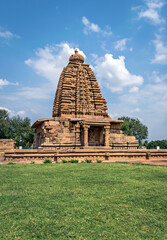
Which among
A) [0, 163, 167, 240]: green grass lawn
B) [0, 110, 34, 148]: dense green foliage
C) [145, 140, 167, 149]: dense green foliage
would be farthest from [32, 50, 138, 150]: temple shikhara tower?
[145, 140, 167, 149]: dense green foliage

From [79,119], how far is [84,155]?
620 centimetres

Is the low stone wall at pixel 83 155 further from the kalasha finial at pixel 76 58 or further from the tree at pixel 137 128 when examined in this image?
the tree at pixel 137 128

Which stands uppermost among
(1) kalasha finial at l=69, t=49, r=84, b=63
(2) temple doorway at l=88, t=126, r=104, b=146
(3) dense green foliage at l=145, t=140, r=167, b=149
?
(1) kalasha finial at l=69, t=49, r=84, b=63

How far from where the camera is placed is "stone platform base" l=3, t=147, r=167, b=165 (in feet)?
45.0

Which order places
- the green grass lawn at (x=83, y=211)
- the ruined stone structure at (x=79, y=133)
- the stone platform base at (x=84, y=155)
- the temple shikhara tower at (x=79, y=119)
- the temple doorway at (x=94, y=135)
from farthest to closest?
the temple doorway at (x=94, y=135) → the temple shikhara tower at (x=79, y=119) → the ruined stone structure at (x=79, y=133) → the stone platform base at (x=84, y=155) → the green grass lawn at (x=83, y=211)

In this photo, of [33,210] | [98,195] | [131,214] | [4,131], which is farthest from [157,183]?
[4,131]

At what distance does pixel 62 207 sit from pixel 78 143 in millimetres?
15398

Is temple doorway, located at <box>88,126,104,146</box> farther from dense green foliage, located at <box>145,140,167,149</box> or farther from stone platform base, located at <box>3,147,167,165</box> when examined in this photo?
dense green foliage, located at <box>145,140,167,149</box>

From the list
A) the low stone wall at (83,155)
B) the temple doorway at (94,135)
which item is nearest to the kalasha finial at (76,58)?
the temple doorway at (94,135)

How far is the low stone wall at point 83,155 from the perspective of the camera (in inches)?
542

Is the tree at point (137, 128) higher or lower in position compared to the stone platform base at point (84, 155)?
higher

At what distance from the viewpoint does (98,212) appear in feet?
12.7

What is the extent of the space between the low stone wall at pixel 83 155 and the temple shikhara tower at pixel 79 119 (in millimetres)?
3817

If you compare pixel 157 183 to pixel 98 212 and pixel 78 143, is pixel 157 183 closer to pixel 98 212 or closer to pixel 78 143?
pixel 98 212
